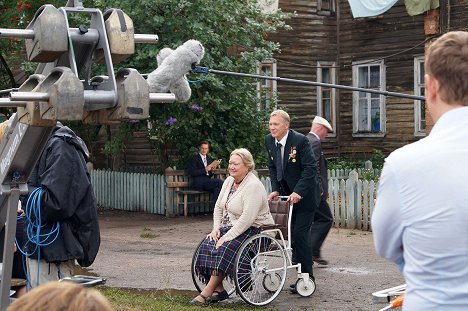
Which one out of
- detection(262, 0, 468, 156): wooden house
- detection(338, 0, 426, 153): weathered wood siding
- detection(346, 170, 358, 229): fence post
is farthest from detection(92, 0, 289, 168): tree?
detection(338, 0, 426, 153): weathered wood siding

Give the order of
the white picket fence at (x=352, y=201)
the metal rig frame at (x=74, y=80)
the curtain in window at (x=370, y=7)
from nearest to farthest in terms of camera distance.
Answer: the metal rig frame at (x=74, y=80)
the white picket fence at (x=352, y=201)
the curtain in window at (x=370, y=7)

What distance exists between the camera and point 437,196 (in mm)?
2945

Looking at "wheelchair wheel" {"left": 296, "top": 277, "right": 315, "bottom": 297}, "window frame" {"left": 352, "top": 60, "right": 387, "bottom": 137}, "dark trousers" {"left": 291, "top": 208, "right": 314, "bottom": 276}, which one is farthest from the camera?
"window frame" {"left": 352, "top": 60, "right": 387, "bottom": 137}

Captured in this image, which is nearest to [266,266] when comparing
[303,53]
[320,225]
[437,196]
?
[320,225]

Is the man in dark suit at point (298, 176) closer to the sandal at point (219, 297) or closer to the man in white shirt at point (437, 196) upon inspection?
the sandal at point (219, 297)

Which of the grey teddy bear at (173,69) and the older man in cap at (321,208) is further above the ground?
the grey teddy bear at (173,69)

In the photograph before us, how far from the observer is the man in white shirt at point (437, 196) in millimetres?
2920

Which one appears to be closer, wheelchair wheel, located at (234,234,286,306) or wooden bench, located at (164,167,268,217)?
wheelchair wheel, located at (234,234,286,306)

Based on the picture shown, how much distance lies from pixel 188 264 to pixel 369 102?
14635mm

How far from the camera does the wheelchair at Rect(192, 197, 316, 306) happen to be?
8.86m

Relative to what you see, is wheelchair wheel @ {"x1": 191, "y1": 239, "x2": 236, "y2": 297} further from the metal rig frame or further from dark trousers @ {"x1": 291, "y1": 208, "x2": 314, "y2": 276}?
the metal rig frame

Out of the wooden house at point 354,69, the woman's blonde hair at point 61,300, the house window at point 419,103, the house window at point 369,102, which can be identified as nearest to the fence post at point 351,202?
the wooden house at point 354,69

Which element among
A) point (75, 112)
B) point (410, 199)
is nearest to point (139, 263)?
point (75, 112)

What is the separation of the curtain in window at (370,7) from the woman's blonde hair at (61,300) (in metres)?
20.5
